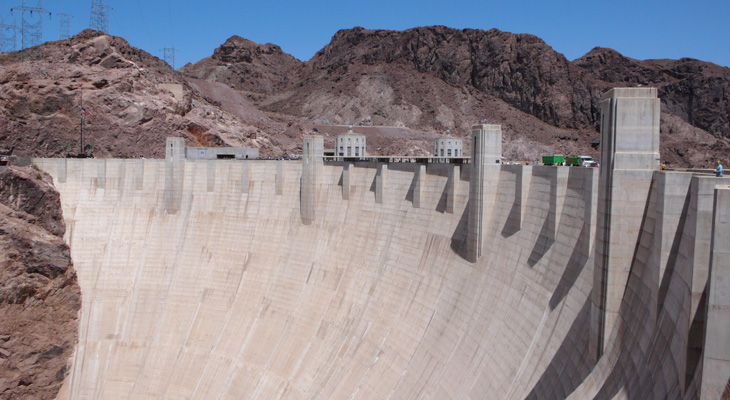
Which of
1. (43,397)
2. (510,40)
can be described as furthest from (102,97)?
(510,40)

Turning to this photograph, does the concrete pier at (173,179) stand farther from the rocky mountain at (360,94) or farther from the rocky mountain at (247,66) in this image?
the rocky mountain at (247,66)

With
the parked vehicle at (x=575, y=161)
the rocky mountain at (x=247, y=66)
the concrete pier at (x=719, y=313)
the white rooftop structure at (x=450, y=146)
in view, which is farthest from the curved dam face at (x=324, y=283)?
the rocky mountain at (x=247, y=66)

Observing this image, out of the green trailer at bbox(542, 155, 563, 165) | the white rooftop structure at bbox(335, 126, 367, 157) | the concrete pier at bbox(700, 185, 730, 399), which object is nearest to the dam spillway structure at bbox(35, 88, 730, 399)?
the concrete pier at bbox(700, 185, 730, 399)

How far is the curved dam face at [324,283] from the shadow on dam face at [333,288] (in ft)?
0.28

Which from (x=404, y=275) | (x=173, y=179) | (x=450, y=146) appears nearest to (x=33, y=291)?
(x=173, y=179)

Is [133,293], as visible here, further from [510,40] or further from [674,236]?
[510,40]

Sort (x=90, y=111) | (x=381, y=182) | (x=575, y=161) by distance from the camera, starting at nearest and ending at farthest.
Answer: (x=575, y=161), (x=381, y=182), (x=90, y=111)

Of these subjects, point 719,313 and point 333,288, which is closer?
point 719,313

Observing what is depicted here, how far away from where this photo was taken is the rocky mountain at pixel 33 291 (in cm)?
3347

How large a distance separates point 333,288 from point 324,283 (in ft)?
2.86

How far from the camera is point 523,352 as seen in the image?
62.4 feet

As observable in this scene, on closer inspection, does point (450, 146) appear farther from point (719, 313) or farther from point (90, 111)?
point (719, 313)

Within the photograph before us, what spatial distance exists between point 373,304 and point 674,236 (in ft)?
59.6

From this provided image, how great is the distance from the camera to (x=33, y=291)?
35.2 m
